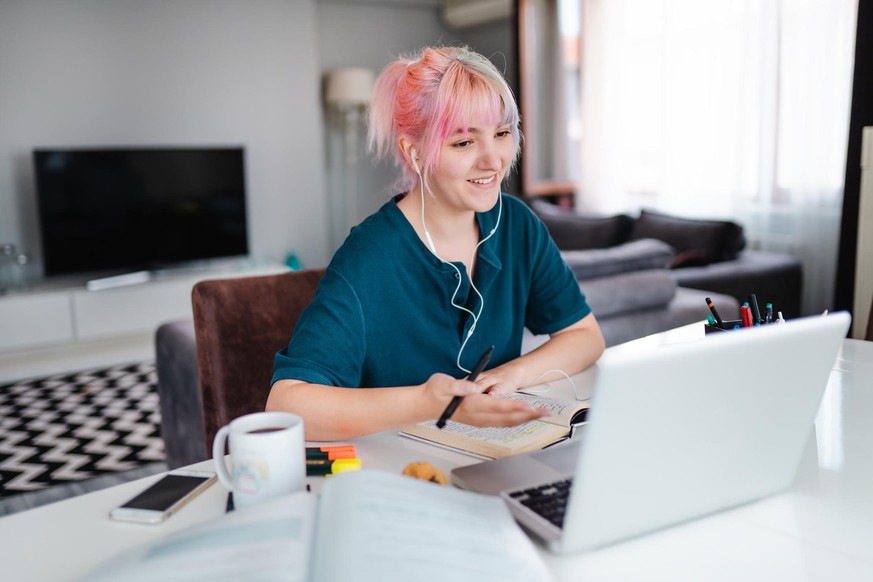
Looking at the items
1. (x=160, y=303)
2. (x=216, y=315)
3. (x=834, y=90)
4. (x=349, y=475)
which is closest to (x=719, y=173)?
(x=834, y=90)

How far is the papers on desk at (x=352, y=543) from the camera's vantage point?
23.2 inches

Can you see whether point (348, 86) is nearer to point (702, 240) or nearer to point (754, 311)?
point (702, 240)

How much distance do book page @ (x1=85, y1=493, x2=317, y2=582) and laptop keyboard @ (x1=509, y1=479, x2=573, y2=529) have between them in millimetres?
218

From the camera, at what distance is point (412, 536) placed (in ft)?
2.07

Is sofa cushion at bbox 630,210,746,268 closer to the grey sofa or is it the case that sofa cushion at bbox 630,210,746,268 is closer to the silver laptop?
the grey sofa

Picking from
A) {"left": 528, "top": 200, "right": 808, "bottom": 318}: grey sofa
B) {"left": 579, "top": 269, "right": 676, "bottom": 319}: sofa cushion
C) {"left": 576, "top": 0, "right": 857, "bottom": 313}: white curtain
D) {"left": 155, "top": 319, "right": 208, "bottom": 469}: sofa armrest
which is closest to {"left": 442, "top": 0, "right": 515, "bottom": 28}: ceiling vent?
{"left": 576, "top": 0, "right": 857, "bottom": 313}: white curtain

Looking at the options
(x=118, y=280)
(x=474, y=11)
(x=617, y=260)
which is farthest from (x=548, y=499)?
(x=474, y=11)

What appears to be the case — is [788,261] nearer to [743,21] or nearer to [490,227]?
[743,21]


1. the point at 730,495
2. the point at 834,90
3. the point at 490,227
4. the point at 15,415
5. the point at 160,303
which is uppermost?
the point at 834,90

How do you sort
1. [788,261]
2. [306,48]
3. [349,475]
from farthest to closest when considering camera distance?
[306,48], [788,261], [349,475]

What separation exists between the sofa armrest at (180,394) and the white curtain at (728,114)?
3.07 m

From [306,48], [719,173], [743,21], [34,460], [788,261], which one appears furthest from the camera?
[306,48]

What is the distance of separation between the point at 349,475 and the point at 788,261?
11.2 ft

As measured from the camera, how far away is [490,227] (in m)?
1.41
